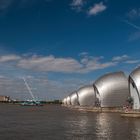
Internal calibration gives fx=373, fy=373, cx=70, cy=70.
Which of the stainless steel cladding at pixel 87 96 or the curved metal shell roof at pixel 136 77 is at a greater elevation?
the stainless steel cladding at pixel 87 96

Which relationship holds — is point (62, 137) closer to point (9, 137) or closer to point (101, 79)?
point (9, 137)

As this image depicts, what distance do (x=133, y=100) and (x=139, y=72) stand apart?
22.3 ft

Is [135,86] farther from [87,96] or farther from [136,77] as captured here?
[87,96]

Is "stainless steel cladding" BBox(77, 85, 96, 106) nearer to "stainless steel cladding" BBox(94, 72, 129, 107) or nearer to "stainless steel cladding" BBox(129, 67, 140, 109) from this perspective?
"stainless steel cladding" BBox(94, 72, 129, 107)

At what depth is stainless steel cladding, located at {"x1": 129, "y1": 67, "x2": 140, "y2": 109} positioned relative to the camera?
238 feet

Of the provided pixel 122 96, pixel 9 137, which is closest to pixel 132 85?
pixel 122 96

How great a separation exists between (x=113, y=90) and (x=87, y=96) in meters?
33.0

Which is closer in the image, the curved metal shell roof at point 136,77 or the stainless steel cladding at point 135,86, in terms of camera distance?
the curved metal shell roof at point 136,77

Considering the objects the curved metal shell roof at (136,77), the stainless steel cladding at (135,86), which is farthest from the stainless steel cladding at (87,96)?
the curved metal shell roof at (136,77)

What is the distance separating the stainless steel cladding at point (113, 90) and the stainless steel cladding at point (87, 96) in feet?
78.9

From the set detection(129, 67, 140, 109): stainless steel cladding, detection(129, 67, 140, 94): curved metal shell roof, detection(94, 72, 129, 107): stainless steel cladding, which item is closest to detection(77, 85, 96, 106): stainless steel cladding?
detection(94, 72, 129, 107): stainless steel cladding

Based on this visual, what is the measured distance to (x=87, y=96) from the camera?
128 meters

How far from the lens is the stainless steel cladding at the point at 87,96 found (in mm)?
125188

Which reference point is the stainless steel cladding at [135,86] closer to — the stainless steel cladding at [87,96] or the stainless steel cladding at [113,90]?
the stainless steel cladding at [113,90]
